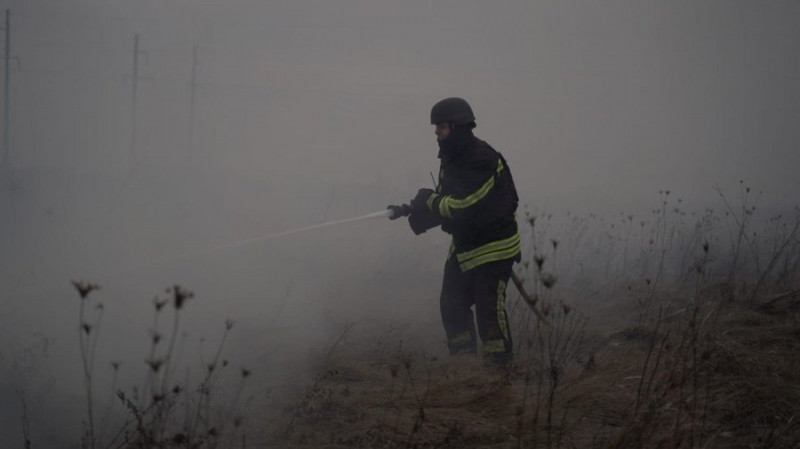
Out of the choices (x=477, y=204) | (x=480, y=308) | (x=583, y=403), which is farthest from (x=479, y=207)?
(x=583, y=403)

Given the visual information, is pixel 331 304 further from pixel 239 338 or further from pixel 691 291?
pixel 691 291

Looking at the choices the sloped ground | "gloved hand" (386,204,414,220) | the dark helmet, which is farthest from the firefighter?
the sloped ground

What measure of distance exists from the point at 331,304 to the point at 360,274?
1592mm

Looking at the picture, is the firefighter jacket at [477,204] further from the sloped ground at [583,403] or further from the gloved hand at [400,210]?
the sloped ground at [583,403]

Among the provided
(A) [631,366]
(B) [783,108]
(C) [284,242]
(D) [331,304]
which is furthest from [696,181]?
(A) [631,366]

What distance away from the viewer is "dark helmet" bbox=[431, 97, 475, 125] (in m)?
4.37

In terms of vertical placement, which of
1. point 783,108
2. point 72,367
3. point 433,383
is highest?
point 783,108

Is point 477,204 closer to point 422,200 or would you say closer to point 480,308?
point 422,200

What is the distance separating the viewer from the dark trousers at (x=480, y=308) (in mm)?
4160

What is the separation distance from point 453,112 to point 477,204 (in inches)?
27.1

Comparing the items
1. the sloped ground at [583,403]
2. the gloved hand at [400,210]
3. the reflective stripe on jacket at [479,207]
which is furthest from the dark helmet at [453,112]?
the sloped ground at [583,403]

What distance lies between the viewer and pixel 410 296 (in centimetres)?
749

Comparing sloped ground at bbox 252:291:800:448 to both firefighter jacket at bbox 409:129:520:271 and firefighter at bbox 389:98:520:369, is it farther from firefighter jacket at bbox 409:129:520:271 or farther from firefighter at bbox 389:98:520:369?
firefighter jacket at bbox 409:129:520:271

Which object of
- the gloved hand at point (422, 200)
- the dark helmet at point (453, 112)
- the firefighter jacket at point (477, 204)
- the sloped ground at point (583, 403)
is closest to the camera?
the sloped ground at point (583, 403)
